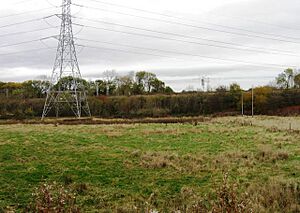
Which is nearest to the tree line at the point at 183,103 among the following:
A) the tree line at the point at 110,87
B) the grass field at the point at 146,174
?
the tree line at the point at 110,87

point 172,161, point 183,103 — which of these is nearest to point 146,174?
point 172,161

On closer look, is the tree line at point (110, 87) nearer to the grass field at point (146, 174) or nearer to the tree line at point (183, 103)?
the tree line at point (183, 103)

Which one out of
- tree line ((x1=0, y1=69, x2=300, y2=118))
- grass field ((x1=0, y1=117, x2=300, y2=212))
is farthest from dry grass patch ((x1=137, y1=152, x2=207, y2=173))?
tree line ((x1=0, y1=69, x2=300, y2=118))

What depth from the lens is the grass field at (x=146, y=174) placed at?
916cm

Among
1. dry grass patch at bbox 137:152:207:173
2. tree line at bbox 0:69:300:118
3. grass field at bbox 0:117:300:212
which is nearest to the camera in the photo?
grass field at bbox 0:117:300:212

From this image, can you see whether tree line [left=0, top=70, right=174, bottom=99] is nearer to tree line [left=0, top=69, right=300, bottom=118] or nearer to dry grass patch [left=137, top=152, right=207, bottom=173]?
tree line [left=0, top=69, right=300, bottom=118]

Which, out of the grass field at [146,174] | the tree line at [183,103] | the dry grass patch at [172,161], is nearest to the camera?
the grass field at [146,174]

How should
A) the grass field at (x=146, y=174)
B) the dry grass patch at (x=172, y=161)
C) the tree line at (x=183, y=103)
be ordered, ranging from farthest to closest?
the tree line at (x=183, y=103) → the dry grass patch at (x=172, y=161) → the grass field at (x=146, y=174)

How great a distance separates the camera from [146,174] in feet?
40.4

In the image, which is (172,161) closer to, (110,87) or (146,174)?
(146,174)

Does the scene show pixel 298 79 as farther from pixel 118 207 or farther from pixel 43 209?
pixel 43 209

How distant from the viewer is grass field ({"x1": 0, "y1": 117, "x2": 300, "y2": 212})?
9164 mm

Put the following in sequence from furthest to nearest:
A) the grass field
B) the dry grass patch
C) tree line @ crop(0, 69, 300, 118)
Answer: tree line @ crop(0, 69, 300, 118), the dry grass patch, the grass field

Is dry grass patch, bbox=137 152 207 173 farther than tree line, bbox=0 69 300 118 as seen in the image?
No
